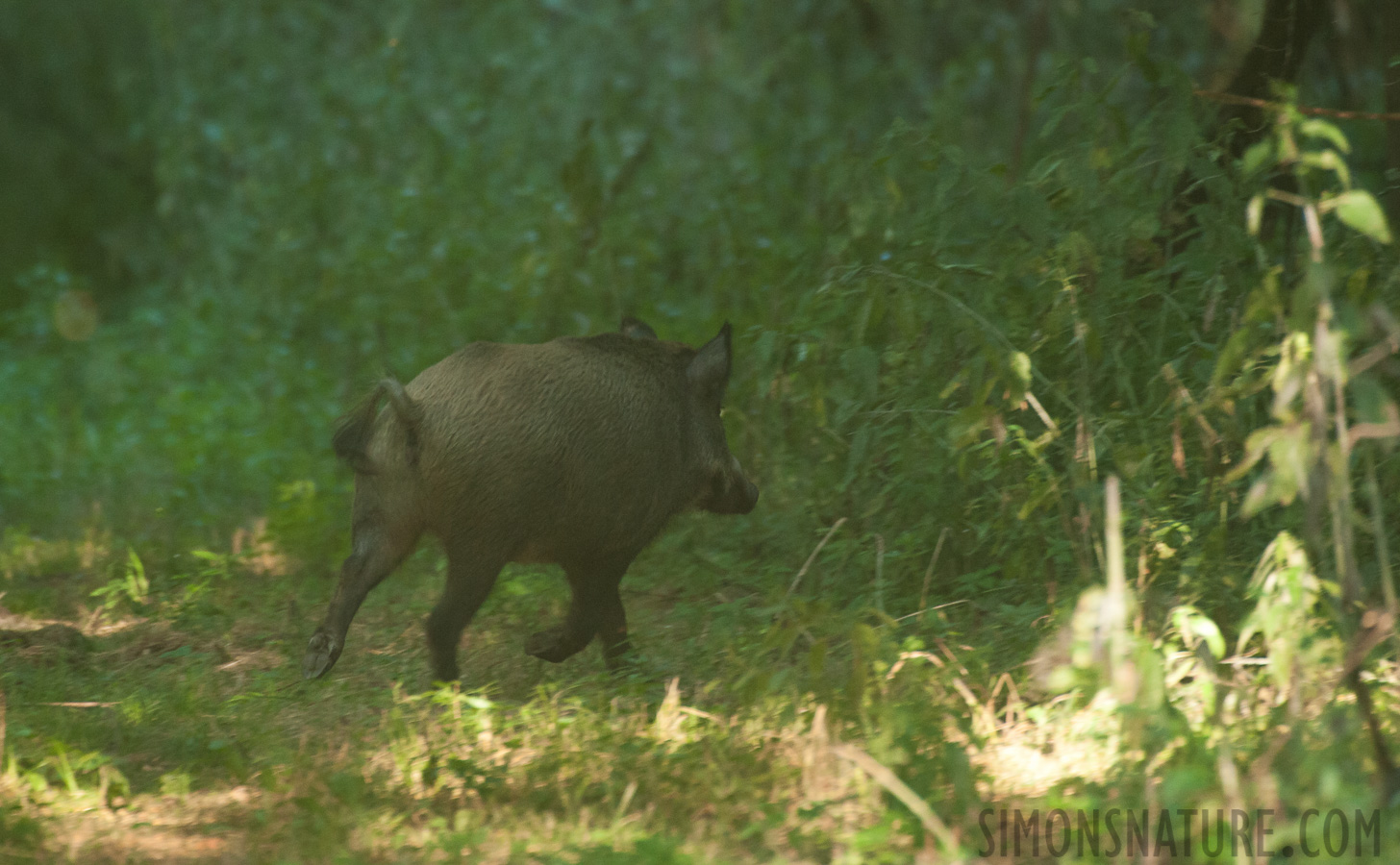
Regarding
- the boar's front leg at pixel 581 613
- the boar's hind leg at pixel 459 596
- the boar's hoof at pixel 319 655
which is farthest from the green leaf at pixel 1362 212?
the boar's hoof at pixel 319 655

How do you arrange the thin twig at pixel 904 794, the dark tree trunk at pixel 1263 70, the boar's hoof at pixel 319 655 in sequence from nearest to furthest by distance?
the thin twig at pixel 904 794 → the boar's hoof at pixel 319 655 → the dark tree trunk at pixel 1263 70

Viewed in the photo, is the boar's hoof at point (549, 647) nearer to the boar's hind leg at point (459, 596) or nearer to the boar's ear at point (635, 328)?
the boar's hind leg at point (459, 596)

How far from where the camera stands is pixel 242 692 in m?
4.48

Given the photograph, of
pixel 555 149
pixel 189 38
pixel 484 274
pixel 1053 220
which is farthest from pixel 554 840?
pixel 189 38

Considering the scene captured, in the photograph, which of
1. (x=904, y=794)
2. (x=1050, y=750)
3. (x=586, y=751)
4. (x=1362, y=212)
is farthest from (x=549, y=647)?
(x=1362, y=212)

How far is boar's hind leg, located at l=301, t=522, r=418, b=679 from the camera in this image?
4.44m

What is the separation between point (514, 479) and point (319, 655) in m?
0.80

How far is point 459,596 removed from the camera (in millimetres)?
4348

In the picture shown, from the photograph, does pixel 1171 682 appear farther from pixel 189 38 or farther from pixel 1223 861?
pixel 189 38

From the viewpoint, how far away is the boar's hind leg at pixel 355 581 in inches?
175

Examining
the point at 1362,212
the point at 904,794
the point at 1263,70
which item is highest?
the point at 1263,70

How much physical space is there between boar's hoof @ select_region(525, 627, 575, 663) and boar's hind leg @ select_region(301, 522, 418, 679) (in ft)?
1.53

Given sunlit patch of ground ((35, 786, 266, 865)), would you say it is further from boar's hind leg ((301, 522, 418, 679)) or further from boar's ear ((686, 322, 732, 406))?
boar's ear ((686, 322, 732, 406))

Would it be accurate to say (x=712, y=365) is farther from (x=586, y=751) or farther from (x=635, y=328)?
(x=586, y=751)
